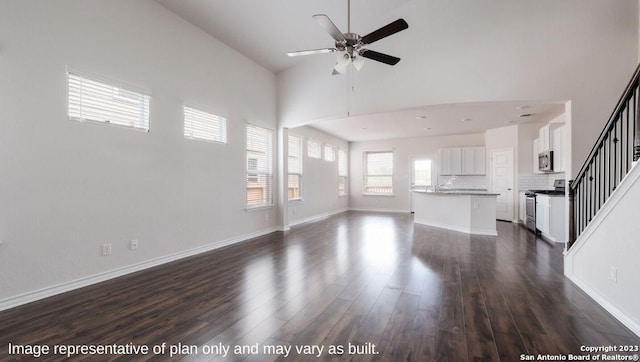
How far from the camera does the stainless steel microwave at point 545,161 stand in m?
6.23

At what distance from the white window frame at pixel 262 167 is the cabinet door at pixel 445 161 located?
20.1ft

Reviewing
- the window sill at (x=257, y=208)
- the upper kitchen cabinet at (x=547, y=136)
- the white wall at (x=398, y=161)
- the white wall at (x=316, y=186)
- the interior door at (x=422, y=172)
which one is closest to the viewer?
the window sill at (x=257, y=208)

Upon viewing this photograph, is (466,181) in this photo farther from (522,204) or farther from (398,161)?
(398,161)

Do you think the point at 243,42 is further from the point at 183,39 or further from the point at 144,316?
the point at 144,316

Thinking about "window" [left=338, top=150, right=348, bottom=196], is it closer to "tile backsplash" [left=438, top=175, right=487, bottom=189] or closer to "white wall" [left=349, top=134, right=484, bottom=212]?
"white wall" [left=349, top=134, right=484, bottom=212]

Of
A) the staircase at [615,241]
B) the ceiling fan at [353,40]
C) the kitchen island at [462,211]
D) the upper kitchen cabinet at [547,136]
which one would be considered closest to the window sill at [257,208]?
the ceiling fan at [353,40]

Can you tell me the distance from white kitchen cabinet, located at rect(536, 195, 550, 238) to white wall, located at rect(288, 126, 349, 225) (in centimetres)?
543

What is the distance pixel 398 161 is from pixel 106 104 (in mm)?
9014

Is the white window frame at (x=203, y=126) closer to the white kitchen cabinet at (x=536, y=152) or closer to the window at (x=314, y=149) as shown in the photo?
the window at (x=314, y=149)

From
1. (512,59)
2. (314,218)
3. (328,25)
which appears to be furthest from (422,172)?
(328,25)

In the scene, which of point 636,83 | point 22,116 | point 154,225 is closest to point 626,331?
point 636,83

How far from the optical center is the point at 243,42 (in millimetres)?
5000

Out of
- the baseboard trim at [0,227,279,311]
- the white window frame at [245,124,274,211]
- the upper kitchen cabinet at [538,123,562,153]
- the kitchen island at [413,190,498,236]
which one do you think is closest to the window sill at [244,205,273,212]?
the white window frame at [245,124,274,211]

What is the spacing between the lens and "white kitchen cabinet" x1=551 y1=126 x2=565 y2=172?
227 inches
